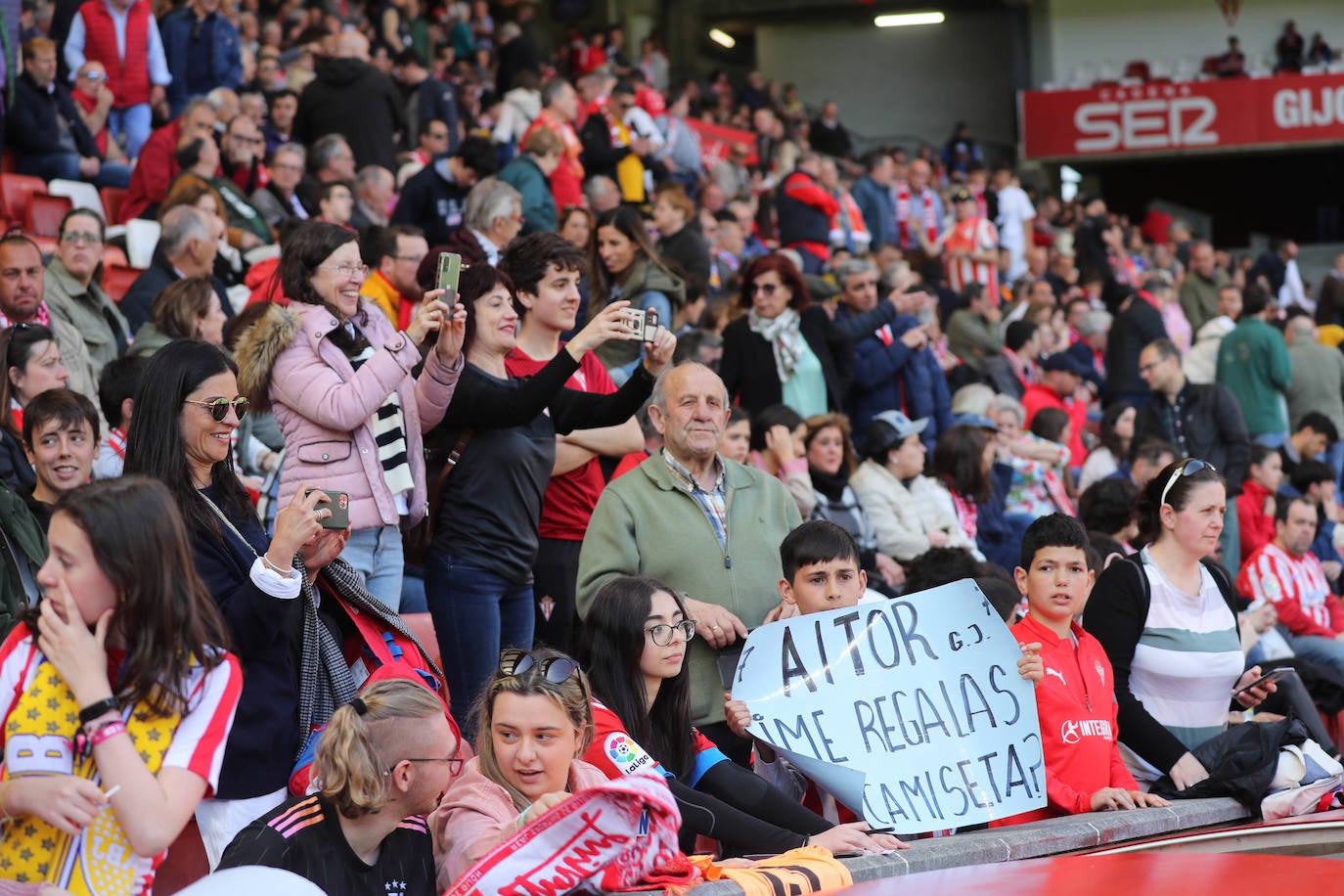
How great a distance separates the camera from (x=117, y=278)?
934cm

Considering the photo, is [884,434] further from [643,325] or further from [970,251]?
[970,251]

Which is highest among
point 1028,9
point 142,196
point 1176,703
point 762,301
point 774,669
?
point 1028,9

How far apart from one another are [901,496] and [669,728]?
A: 3.94 m

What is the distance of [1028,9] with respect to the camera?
30.8 m

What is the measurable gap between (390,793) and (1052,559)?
8.50 ft

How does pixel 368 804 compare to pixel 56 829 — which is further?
pixel 368 804

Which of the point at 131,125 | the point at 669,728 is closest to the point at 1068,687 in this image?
the point at 669,728

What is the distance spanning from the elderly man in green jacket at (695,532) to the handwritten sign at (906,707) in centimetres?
29

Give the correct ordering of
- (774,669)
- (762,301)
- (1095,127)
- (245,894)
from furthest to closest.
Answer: (1095,127) → (762,301) → (774,669) → (245,894)

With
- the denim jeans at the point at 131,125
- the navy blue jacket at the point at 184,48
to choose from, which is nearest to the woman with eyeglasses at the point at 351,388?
the denim jeans at the point at 131,125

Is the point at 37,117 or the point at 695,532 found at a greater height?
the point at 37,117

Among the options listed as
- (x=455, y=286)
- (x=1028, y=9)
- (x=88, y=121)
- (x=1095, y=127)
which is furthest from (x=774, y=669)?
(x=1028, y=9)

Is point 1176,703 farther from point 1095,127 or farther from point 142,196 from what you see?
point 1095,127

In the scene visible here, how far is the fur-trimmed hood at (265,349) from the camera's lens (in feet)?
16.7
